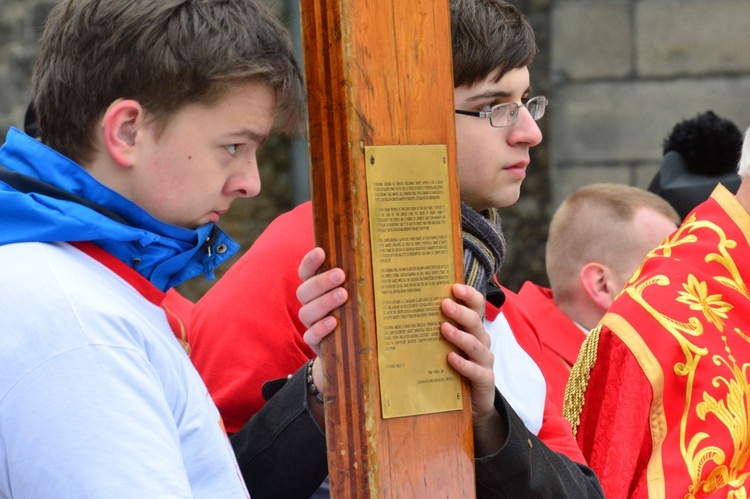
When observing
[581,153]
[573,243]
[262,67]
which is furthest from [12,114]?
[262,67]

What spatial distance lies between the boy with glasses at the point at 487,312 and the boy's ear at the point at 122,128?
43 centimetres

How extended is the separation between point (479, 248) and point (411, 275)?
42cm

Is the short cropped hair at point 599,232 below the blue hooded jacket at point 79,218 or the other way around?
below

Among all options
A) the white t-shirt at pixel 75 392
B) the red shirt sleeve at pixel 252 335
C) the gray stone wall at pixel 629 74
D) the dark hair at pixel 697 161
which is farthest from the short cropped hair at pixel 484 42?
the gray stone wall at pixel 629 74

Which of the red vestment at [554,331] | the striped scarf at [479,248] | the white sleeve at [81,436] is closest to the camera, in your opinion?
the white sleeve at [81,436]

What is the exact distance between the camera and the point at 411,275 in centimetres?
188

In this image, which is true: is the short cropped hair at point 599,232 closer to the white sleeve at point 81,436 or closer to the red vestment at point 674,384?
the red vestment at point 674,384

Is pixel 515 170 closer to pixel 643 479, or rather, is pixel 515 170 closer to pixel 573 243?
pixel 643 479

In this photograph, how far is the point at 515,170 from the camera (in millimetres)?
2387

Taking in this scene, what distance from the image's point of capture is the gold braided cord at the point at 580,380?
2.96m

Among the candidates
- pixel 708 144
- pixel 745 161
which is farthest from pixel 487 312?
pixel 708 144

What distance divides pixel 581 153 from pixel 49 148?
4.74m

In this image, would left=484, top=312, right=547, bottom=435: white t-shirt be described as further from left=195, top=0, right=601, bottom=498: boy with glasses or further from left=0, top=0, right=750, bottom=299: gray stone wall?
left=0, top=0, right=750, bottom=299: gray stone wall

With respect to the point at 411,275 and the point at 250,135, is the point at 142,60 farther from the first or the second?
the point at 411,275
